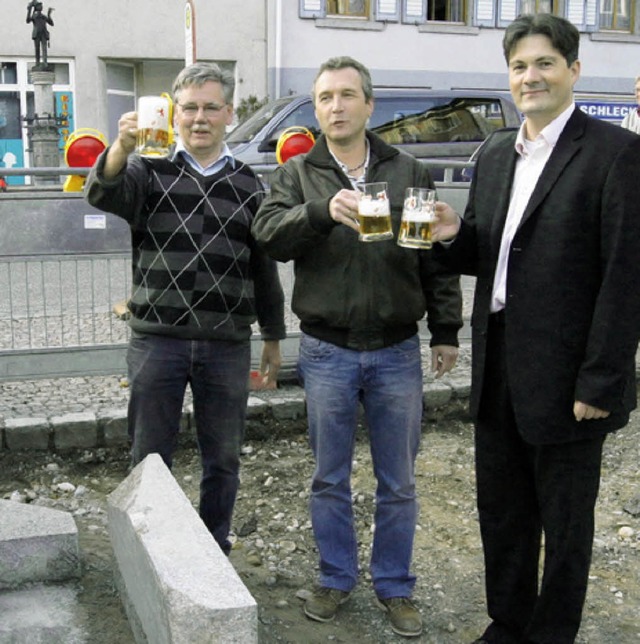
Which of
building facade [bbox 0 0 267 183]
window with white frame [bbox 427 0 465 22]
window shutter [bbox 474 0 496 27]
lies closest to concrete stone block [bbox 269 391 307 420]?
building facade [bbox 0 0 267 183]

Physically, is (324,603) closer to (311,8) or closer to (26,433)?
(26,433)

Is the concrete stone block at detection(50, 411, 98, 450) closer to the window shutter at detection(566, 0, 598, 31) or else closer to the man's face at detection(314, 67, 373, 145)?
the man's face at detection(314, 67, 373, 145)

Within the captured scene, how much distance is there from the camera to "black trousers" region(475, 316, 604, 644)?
2998 millimetres

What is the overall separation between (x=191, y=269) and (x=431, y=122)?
10.1 meters

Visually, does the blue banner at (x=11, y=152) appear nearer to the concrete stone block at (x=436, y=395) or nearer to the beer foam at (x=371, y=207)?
the concrete stone block at (x=436, y=395)

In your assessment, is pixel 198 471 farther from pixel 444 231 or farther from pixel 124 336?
pixel 444 231

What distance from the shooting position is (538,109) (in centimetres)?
288

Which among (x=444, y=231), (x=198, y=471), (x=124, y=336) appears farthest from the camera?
(x=124, y=336)

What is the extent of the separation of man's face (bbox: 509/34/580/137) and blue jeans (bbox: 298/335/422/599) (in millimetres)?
999

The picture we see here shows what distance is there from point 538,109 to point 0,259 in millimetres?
3348

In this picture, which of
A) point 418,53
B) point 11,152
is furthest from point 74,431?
point 418,53

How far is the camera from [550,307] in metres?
2.88

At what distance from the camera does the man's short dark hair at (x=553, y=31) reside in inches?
112

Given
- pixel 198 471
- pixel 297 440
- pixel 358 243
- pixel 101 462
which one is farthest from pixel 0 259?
pixel 358 243
